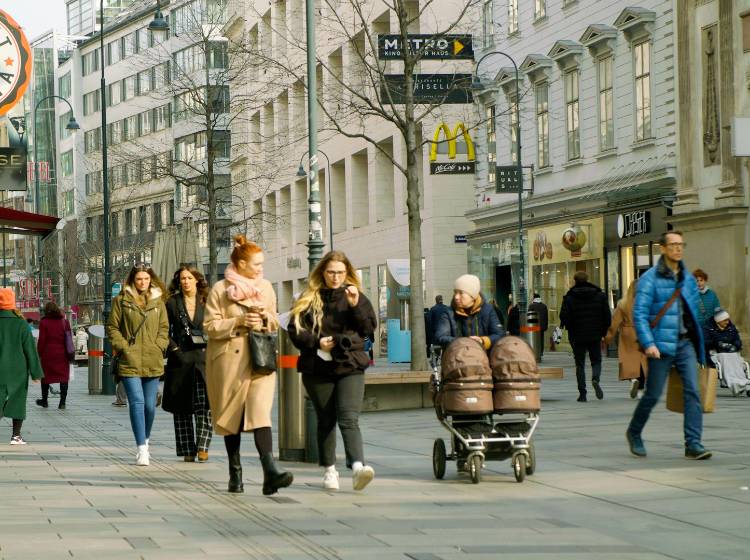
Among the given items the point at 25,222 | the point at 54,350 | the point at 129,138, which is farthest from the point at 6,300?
the point at 129,138

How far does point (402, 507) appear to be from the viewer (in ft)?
34.0

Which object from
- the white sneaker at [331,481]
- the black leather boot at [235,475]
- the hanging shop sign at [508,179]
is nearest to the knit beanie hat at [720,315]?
the white sneaker at [331,481]

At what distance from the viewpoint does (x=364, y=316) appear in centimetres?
1147

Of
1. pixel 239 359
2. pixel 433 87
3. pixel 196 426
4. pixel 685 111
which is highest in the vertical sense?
pixel 685 111

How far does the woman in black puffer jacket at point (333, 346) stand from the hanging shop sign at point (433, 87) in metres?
14.7

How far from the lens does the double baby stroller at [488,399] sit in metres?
11.8

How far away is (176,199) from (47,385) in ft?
230

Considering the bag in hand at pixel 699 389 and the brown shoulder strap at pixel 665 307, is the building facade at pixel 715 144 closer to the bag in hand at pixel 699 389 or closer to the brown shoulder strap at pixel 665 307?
the bag in hand at pixel 699 389

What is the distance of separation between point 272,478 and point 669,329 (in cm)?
387

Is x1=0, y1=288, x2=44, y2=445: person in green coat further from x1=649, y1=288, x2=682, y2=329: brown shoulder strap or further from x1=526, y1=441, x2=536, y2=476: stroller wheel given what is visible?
x1=649, y1=288, x2=682, y2=329: brown shoulder strap

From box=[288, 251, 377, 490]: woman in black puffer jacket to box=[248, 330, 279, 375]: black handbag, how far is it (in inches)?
7.6

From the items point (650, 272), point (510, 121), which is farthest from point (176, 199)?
point (650, 272)

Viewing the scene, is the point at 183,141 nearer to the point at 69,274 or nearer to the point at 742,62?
the point at 69,274

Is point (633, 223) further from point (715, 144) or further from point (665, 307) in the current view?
point (665, 307)
